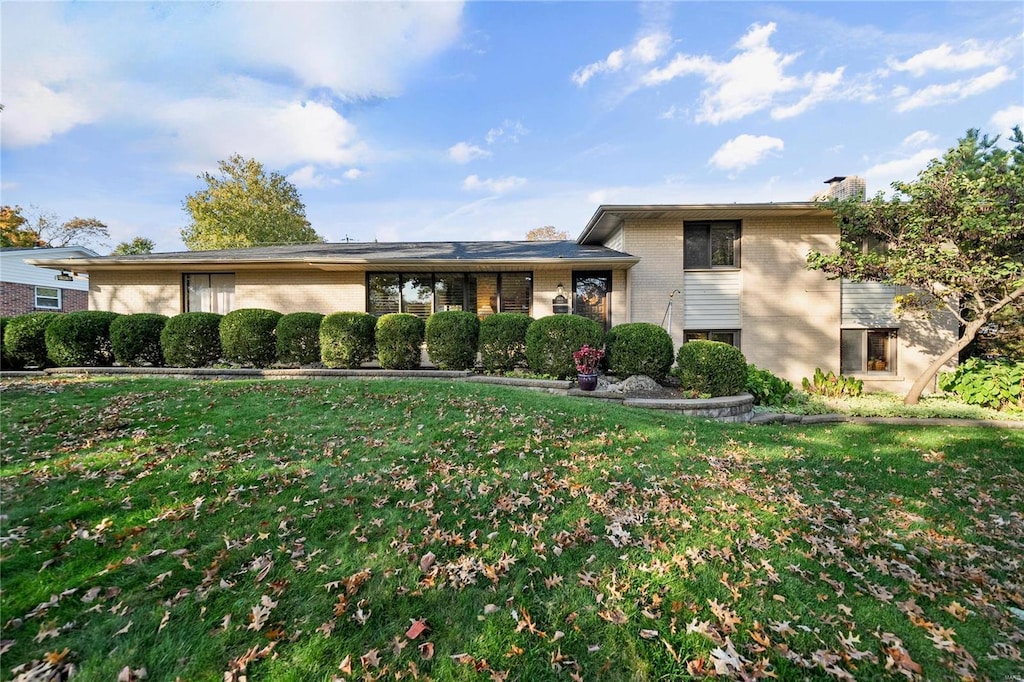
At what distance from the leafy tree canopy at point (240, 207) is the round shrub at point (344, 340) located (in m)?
17.2

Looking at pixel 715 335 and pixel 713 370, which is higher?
pixel 715 335

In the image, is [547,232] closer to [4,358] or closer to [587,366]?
[587,366]

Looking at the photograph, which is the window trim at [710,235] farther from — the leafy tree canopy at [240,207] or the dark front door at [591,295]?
the leafy tree canopy at [240,207]

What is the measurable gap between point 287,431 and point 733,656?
4651mm

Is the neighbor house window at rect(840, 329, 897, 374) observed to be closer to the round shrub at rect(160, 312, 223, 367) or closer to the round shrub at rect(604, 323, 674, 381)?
the round shrub at rect(604, 323, 674, 381)

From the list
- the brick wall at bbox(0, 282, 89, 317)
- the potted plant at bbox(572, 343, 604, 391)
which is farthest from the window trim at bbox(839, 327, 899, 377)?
the brick wall at bbox(0, 282, 89, 317)

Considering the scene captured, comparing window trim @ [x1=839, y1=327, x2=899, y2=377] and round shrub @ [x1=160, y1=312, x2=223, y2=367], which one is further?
window trim @ [x1=839, y1=327, x2=899, y2=377]

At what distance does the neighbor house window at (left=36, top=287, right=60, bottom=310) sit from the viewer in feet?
68.1

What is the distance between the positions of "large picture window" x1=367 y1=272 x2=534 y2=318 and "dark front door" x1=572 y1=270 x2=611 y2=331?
1.29 m

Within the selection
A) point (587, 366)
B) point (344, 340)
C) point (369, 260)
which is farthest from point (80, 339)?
point (587, 366)

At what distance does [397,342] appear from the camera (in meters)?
8.57

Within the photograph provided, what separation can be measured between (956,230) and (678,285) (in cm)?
490

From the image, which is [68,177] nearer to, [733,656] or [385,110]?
[385,110]

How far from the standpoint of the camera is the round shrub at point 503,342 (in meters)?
8.48
